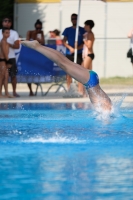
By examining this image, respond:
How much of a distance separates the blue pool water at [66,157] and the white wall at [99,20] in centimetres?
1087

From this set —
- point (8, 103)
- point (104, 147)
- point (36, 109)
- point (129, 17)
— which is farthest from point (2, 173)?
point (129, 17)

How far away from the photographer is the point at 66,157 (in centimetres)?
637

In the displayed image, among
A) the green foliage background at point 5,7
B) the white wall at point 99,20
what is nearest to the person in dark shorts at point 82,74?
the white wall at point 99,20

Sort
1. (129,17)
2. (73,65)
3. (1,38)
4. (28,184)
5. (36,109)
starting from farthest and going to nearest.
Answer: (129,17)
(1,38)
(36,109)
(73,65)
(28,184)

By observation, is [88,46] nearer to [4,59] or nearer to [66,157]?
[4,59]

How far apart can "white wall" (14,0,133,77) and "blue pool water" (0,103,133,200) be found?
35.7 feet

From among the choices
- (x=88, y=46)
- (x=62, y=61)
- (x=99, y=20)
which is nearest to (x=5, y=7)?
(x=99, y=20)

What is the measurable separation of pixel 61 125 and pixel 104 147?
7.56 feet

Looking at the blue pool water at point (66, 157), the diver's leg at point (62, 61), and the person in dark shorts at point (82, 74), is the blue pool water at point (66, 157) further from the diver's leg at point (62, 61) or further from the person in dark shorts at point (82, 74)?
the diver's leg at point (62, 61)

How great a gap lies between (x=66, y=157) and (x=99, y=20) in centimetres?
1709

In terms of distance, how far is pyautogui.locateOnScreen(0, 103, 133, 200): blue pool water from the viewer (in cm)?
498

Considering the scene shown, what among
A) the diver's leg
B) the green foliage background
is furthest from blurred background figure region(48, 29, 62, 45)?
the diver's leg

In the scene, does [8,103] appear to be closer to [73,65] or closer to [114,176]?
[73,65]

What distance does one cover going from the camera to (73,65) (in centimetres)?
908
